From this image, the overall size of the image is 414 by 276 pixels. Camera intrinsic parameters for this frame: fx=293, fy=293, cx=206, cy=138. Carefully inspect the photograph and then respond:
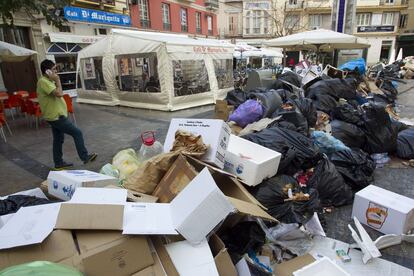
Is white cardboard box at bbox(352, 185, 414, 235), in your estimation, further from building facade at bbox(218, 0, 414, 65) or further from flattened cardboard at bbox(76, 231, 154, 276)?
building facade at bbox(218, 0, 414, 65)

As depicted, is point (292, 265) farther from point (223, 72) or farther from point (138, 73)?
point (223, 72)

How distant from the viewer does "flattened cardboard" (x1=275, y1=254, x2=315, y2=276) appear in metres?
1.94

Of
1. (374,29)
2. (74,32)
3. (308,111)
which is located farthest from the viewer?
(374,29)

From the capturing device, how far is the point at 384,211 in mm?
2441

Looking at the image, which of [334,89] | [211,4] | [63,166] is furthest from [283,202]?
[211,4]

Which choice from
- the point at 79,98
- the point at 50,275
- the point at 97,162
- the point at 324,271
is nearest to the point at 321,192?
the point at 324,271

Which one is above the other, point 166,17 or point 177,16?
point 177,16

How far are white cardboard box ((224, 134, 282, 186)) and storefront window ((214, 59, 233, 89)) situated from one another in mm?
6783

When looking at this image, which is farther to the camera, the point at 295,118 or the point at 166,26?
the point at 166,26

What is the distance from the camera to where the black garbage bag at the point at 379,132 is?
155 inches

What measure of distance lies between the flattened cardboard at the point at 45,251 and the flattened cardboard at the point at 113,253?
2.3 inches

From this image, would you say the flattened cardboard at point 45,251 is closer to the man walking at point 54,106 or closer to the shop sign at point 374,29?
the man walking at point 54,106

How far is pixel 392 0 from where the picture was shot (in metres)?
28.8

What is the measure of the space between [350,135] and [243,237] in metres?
2.63
